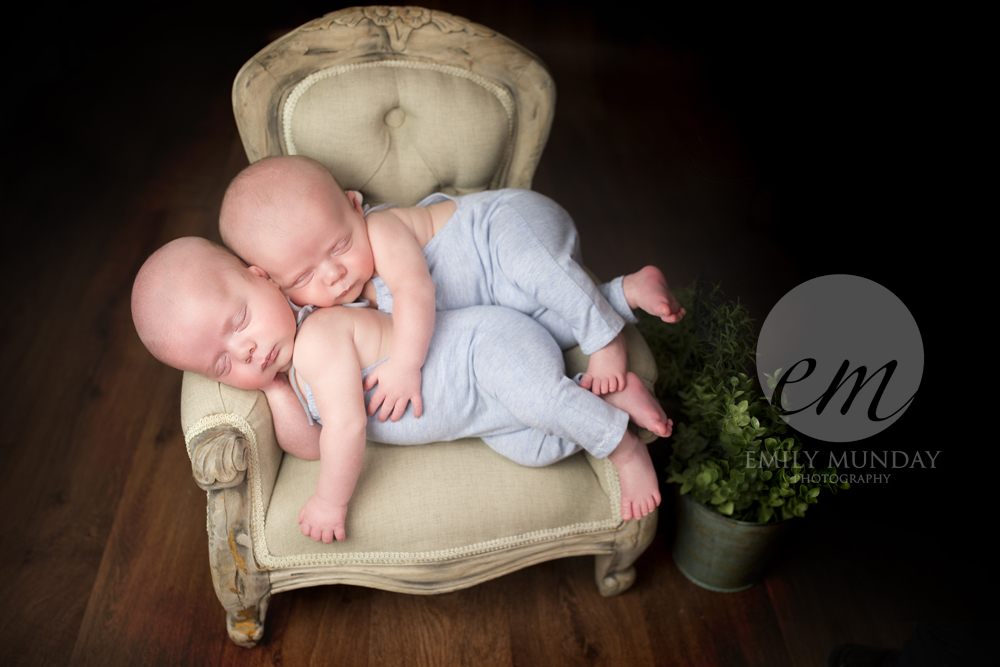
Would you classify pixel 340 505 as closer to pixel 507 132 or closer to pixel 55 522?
pixel 507 132

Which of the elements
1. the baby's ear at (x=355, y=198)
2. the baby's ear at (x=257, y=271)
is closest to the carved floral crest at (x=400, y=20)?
the baby's ear at (x=355, y=198)

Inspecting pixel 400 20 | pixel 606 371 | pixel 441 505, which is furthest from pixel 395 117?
pixel 441 505

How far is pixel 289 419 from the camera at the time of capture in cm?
130

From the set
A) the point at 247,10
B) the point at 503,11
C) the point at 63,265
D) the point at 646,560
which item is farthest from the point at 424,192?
the point at 247,10

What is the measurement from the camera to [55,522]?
1.74 m

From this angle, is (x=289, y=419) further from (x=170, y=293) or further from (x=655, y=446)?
(x=655, y=446)

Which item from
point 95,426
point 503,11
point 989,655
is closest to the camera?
point 989,655

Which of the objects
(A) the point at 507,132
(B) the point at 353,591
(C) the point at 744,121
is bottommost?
(B) the point at 353,591

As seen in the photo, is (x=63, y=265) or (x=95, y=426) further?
(x=63, y=265)

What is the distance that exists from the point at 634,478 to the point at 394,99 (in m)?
0.98

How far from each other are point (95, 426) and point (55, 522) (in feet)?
1.07

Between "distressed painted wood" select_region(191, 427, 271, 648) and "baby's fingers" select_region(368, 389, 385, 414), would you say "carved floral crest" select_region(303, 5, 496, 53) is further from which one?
"distressed painted wood" select_region(191, 427, 271, 648)

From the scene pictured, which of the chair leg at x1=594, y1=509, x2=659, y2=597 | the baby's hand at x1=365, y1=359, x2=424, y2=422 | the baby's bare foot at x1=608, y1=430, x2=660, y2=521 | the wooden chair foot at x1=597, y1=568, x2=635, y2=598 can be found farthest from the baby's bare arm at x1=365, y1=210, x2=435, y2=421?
the wooden chair foot at x1=597, y1=568, x2=635, y2=598

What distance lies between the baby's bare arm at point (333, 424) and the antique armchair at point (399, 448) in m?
0.05
